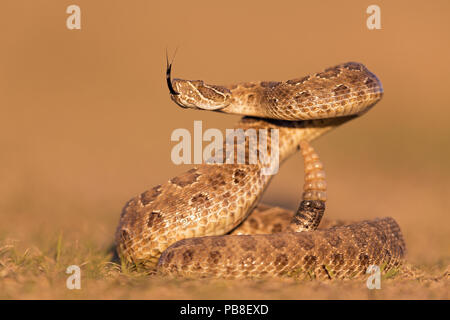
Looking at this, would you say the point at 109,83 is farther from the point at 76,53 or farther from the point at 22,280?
the point at 22,280

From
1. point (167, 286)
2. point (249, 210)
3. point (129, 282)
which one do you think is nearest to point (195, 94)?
point (249, 210)

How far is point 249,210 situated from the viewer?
7.93 meters

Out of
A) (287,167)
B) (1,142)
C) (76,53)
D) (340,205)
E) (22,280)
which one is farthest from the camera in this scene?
(76,53)

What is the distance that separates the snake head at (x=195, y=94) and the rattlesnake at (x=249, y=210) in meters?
0.01

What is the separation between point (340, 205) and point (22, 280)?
1018 cm

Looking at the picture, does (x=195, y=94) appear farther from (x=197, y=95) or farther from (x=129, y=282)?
(x=129, y=282)

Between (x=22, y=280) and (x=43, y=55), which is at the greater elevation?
(x=43, y=55)

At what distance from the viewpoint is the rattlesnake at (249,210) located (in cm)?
649

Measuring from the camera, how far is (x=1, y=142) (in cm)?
2125

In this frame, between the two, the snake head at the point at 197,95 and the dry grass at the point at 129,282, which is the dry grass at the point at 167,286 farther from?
the snake head at the point at 197,95

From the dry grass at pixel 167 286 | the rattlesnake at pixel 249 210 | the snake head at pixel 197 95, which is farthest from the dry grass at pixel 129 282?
the snake head at pixel 197 95

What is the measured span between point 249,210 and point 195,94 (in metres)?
1.82
